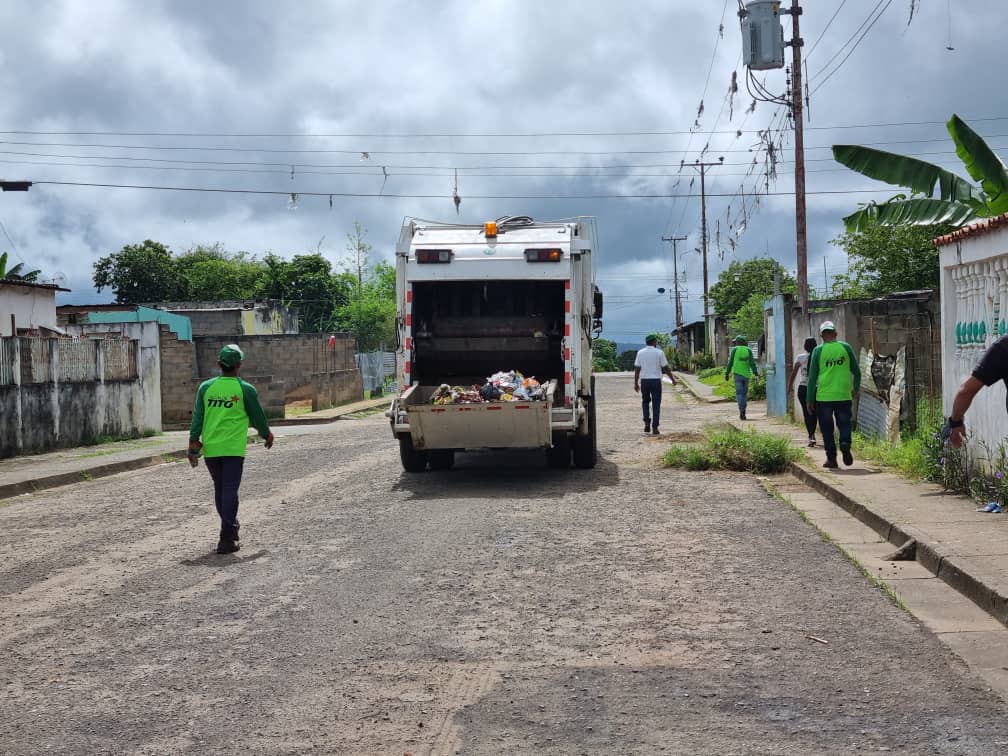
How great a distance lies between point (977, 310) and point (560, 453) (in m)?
5.45

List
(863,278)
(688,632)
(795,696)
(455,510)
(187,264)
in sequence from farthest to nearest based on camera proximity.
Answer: (187,264) → (863,278) → (455,510) → (688,632) → (795,696)

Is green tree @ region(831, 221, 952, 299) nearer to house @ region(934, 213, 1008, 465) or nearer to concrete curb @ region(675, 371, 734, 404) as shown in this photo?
concrete curb @ region(675, 371, 734, 404)

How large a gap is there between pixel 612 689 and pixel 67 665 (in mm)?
2708

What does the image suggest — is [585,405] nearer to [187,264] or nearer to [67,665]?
[67,665]

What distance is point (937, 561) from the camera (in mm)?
7266

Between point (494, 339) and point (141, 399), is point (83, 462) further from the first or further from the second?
point (494, 339)

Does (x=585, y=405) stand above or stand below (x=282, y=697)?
above

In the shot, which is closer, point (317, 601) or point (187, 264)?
point (317, 601)

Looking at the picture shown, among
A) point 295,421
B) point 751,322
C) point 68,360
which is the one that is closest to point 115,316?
point 295,421

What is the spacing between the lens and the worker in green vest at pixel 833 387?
12773 millimetres

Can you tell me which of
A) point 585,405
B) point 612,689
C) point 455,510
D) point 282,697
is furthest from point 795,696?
point 585,405

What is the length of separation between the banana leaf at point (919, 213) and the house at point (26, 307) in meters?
17.4

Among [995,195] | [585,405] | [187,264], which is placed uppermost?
[187,264]

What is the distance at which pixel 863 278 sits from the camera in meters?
34.6
